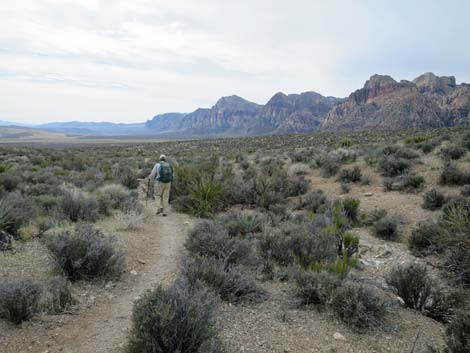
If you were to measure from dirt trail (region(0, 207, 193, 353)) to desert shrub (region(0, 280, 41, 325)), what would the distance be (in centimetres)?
13

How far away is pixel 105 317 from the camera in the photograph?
4297 mm

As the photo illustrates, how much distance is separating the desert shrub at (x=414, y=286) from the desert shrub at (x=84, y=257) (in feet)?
14.3

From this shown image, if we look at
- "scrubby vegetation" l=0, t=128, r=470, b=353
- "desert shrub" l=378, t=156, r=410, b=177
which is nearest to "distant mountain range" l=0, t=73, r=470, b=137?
"desert shrub" l=378, t=156, r=410, b=177

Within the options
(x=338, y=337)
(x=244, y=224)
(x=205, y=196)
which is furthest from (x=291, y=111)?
(x=338, y=337)

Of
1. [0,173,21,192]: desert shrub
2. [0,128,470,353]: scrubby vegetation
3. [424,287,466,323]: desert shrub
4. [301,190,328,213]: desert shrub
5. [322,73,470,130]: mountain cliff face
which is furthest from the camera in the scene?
[322,73,470,130]: mountain cliff face

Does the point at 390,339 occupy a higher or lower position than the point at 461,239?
lower

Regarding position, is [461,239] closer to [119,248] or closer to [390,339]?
[390,339]

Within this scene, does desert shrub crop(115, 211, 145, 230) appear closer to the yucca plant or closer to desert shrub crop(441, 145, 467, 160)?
the yucca plant

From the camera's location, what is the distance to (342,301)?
178 inches

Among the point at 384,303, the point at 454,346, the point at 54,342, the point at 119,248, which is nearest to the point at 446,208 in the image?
the point at 384,303

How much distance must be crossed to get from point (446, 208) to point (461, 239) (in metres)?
3.22

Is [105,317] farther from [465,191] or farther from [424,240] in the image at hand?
[465,191]

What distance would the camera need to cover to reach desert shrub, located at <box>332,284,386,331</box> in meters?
4.30

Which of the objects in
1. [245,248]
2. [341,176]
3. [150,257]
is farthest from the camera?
[341,176]
